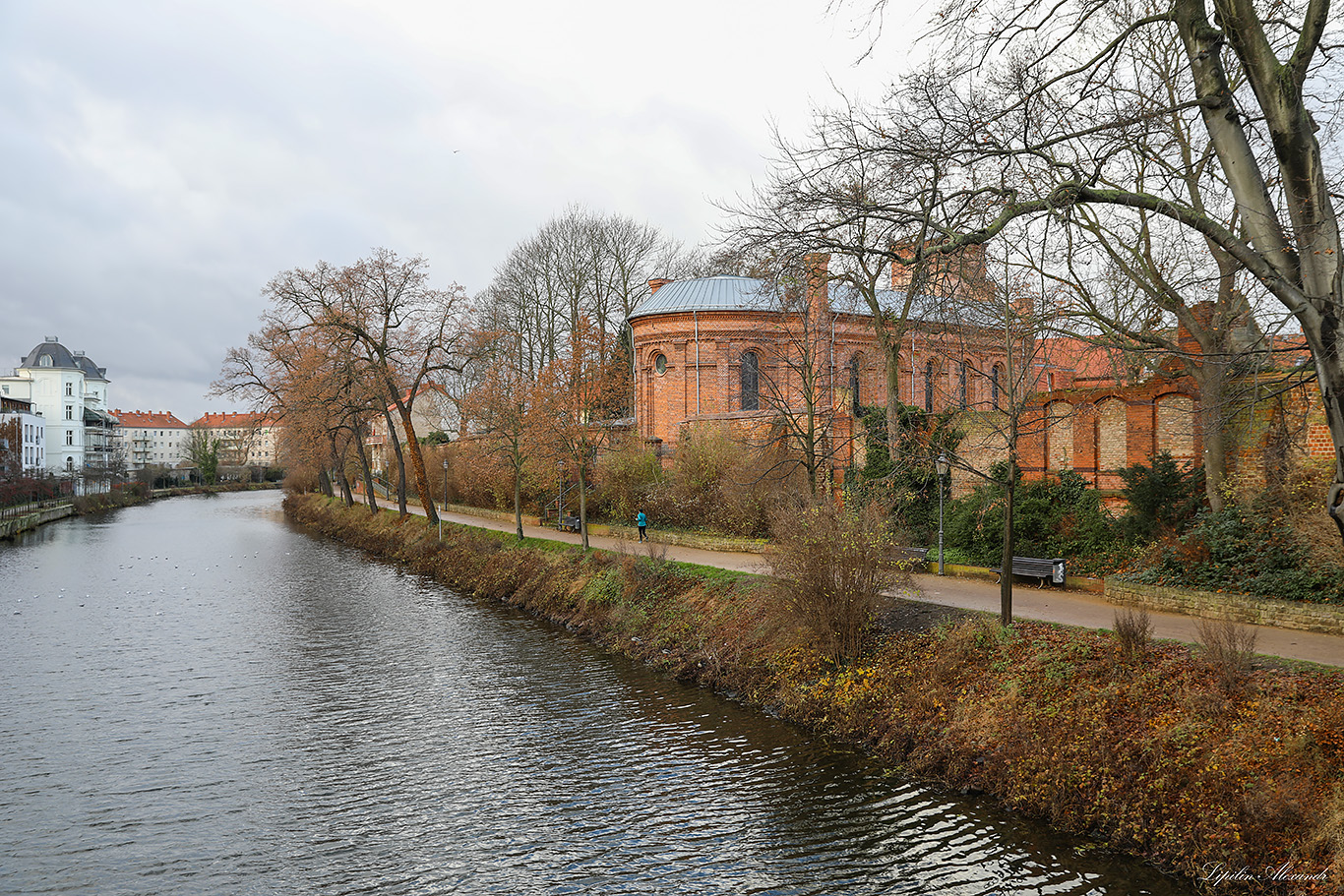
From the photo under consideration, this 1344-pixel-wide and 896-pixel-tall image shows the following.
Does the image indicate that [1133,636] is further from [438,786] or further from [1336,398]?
[438,786]

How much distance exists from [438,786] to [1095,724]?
7.48 meters

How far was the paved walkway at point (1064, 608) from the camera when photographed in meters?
10.2

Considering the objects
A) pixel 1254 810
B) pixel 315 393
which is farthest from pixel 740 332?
pixel 1254 810

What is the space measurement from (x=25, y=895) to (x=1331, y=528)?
15465 mm

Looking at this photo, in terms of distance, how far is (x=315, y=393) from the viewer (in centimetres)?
3008

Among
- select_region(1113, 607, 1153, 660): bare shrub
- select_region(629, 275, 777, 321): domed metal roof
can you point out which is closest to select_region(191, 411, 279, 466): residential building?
select_region(629, 275, 777, 321): domed metal roof

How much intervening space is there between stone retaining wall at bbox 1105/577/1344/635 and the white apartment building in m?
104

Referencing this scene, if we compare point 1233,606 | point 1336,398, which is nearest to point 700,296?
point 1233,606

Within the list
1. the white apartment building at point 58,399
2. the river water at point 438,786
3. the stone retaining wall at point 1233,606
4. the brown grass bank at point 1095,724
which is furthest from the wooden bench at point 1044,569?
the white apartment building at point 58,399

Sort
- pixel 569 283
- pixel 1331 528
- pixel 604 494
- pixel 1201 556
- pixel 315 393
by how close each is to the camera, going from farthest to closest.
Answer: pixel 569 283
pixel 315 393
pixel 604 494
pixel 1201 556
pixel 1331 528

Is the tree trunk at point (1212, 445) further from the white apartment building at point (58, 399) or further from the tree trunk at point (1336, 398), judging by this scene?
the white apartment building at point (58, 399)

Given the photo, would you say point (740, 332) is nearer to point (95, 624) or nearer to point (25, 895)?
point (95, 624)

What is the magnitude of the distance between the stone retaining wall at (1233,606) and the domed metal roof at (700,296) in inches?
900

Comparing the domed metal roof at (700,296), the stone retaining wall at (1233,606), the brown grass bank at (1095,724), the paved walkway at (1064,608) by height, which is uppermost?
the domed metal roof at (700,296)
